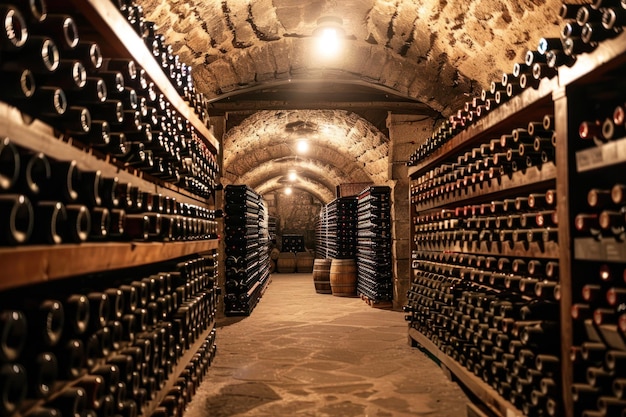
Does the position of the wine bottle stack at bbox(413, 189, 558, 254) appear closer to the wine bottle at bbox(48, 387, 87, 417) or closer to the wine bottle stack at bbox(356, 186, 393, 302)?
the wine bottle at bbox(48, 387, 87, 417)

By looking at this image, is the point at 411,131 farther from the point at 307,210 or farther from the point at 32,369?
the point at 307,210

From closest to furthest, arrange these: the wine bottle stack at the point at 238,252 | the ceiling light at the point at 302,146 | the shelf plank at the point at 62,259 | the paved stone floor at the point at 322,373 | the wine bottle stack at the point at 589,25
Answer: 1. the shelf plank at the point at 62,259
2. the wine bottle stack at the point at 589,25
3. the paved stone floor at the point at 322,373
4. the wine bottle stack at the point at 238,252
5. the ceiling light at the point at 302,146

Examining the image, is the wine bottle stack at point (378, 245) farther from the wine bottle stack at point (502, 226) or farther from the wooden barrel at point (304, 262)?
the wooden barrel at point (304, 262)

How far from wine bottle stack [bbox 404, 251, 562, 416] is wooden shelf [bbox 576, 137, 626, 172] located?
914 millimetres

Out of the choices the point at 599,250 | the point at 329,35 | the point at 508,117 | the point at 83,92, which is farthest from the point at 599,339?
the point at 329,35

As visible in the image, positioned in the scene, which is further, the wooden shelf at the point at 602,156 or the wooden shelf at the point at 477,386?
the wooden shelf at the point at 477,386

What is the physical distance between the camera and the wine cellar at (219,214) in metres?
1.88

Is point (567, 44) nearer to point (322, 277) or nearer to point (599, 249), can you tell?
point (599, 249)

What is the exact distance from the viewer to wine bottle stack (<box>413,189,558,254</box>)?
128 inches

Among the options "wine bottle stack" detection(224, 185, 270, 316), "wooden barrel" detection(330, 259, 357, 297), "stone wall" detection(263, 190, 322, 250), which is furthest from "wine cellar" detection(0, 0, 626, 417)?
"stone wall" detection(263, 190, 322, 250)

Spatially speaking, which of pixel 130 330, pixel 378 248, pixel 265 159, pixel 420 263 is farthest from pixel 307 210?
pixel 130 330

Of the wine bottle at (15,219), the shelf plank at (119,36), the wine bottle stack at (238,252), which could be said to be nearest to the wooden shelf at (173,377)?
the wine bottle at (15,219)

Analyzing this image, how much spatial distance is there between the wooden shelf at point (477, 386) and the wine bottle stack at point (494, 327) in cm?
5

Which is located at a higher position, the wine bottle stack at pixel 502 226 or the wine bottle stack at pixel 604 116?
the wine bottle stack at pixel 604 116
